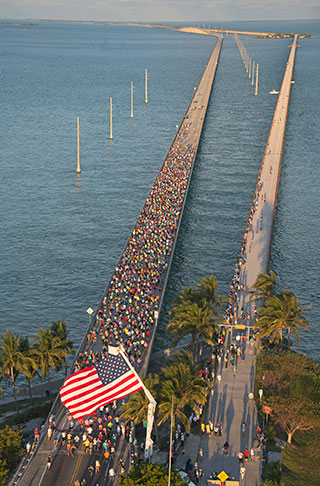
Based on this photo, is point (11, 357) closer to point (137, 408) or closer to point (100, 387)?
point (137, 408)

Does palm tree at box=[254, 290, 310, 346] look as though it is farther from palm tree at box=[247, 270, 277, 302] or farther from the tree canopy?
the tree canopy

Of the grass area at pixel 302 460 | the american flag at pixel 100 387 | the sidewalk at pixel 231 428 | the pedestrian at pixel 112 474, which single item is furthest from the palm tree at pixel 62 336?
the grass area at pixel 302 460

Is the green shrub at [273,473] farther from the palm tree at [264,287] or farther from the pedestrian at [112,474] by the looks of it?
the palm tree at [264,287]

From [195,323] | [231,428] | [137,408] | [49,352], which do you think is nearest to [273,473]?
[231,428]

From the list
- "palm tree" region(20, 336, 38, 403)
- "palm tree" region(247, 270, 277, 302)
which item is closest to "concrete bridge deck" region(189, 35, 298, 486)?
"palm tree" region(247, 270, 277, 302)

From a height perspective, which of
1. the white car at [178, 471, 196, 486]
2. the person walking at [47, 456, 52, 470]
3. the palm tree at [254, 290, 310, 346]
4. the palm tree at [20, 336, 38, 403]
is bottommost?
the white car at [178, 471, 196, 486]

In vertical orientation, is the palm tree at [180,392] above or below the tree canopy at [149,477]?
above
